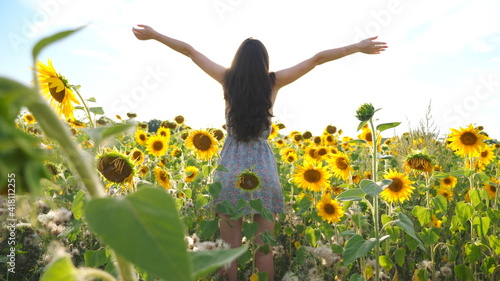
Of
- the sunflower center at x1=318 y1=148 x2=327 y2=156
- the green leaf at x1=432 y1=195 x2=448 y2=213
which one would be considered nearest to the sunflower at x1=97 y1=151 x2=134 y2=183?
the green leaf at x1=432 y1=195 x2=448 y2=213

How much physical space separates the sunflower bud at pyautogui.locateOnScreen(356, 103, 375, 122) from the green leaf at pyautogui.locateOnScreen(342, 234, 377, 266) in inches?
24.5

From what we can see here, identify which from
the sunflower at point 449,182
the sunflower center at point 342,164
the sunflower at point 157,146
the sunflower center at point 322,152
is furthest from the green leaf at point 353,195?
the sunflower at point 157,146

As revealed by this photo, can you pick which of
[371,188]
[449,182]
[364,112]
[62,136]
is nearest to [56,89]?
[62,136]

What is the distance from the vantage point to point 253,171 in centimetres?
286

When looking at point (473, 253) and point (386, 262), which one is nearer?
point (386, 262)

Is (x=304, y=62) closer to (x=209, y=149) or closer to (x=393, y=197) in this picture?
(x=209, y=149)

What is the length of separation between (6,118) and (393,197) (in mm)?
2666

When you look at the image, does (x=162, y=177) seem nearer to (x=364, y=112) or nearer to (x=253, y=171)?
(x=253, y=171)

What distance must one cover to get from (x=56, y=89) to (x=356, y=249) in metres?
1.36

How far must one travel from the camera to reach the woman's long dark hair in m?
2.90

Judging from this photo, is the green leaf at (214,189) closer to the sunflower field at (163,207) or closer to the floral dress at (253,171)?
the sunflower field at (163,207)

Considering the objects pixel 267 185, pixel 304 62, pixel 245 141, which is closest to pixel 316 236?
pixel 267 185

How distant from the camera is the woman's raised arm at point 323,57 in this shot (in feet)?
10.2

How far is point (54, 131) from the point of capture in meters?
0.30
